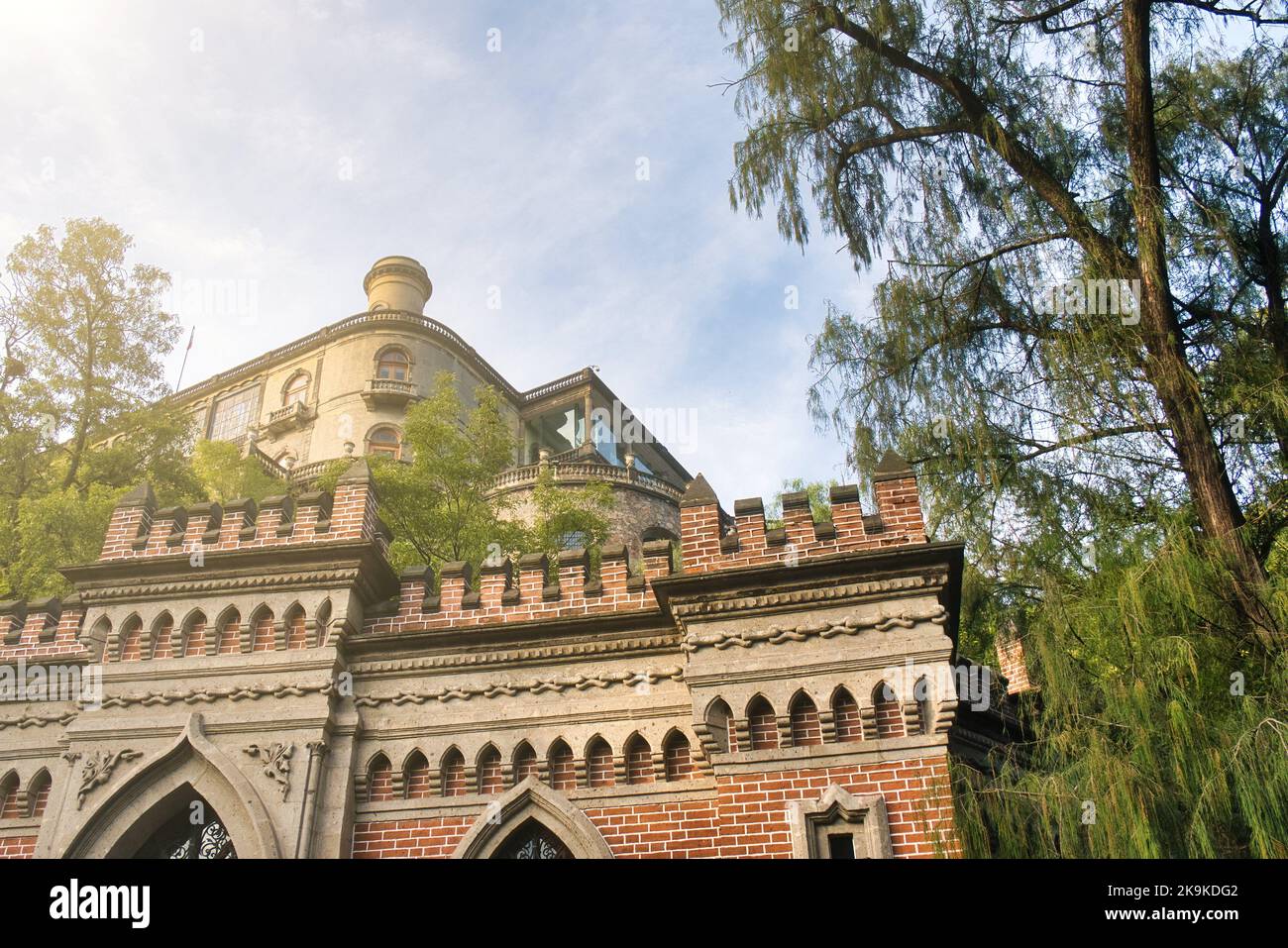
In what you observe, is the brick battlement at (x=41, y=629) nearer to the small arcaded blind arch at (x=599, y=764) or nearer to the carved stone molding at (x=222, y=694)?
the carved stone molding at (x=222, y=694)

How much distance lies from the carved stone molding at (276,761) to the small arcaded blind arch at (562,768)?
233 cm

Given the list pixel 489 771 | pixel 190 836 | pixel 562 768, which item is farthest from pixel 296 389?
A: pixel 562 768

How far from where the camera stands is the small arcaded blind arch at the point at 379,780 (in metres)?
9.43

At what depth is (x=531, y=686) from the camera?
966cm

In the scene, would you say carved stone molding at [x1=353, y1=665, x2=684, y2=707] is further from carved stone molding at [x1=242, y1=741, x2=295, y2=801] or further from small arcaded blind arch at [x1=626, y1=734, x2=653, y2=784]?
carved stone molding at [x1=242, y1=741, x2=295, y2=801]

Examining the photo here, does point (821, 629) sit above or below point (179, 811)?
above

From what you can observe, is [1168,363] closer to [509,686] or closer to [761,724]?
[761,724]

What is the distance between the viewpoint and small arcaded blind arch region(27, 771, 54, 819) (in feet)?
32.7

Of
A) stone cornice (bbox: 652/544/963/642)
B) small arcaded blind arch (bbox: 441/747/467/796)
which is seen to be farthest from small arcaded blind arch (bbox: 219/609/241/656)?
stone cornice (bbox: 652/544/963/642)

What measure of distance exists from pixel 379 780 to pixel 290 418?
31.6 m

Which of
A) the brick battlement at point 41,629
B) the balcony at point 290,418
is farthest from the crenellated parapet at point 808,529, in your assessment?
the balcony at point 290,418

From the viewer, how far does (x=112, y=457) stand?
2017cm
